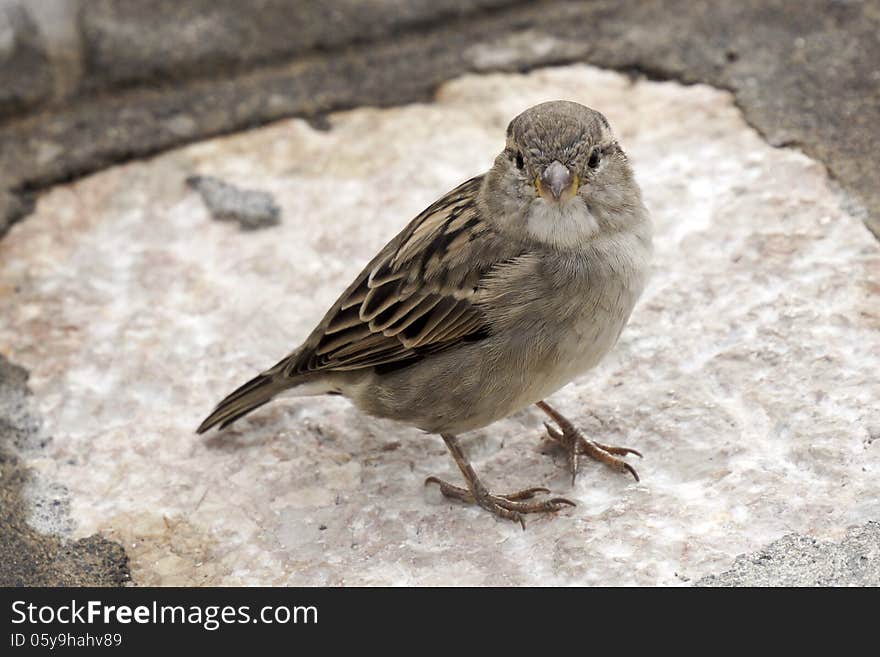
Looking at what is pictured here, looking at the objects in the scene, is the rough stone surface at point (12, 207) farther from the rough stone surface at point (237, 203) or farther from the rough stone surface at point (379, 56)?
the rough stone surface at point (237, 203)

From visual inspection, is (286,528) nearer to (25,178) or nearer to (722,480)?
(722,480)

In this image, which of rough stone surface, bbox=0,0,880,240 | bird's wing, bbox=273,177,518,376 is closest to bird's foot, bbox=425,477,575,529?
bird's wing, bbox=273,177,518,376

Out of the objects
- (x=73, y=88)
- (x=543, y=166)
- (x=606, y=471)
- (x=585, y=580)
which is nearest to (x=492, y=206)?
(x=543, y=166)

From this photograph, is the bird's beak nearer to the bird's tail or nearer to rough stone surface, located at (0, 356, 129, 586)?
the bird's tail

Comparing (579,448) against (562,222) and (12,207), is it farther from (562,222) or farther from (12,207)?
(12,207)

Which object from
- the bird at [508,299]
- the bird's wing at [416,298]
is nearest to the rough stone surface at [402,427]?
the bird at [508,299]
